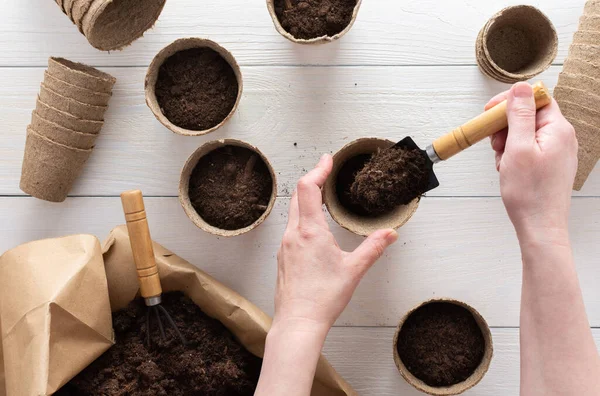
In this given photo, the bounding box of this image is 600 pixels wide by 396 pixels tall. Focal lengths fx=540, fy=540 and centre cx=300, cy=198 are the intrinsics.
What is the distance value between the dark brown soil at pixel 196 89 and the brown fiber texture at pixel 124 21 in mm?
91

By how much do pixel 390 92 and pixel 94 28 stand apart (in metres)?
0.67

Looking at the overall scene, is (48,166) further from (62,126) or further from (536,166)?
(536,166)

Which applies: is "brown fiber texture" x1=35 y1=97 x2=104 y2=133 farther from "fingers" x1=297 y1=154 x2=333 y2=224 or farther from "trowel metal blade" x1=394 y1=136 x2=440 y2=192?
"trowel metal blade" x1=394 y1=136 x2=440 y2=192

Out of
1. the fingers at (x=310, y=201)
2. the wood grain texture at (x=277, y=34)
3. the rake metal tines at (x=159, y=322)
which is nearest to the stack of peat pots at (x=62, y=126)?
the wood grain texture at (x=277, y=34)

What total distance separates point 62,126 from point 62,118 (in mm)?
18

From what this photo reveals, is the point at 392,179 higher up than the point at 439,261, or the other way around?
the point at 392,179

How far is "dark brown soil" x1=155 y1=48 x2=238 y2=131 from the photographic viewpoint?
1201mm

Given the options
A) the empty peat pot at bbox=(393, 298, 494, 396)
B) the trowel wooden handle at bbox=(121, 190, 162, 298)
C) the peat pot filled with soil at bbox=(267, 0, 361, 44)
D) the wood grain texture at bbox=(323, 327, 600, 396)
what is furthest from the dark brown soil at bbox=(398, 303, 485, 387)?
the peat pot filled with soil at bbox=(267, 0, 361, 44)

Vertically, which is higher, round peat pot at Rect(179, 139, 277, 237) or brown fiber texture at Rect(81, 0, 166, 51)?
brown fiber texture at Rect(81, 0, 166, 51)

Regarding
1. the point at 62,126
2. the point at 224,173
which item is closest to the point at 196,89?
the point at 224,173

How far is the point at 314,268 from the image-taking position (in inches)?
38.0

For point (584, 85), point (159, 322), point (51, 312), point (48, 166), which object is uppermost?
point (584, 85)

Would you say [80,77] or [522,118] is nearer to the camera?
[522,118]

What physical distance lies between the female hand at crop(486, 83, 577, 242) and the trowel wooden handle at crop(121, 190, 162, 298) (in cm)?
70
